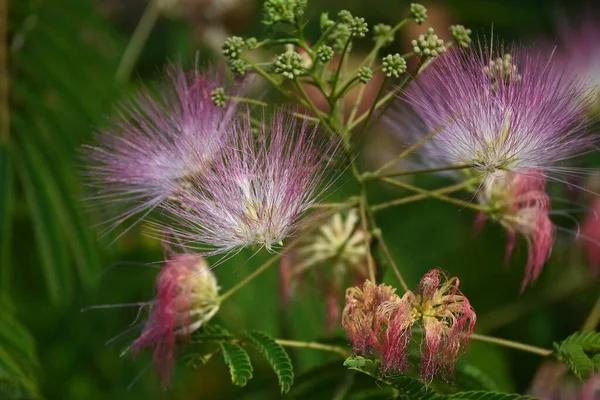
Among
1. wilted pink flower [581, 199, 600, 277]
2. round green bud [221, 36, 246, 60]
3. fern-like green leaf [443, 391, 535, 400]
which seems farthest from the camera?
wilted pink flower [581, 199, 600, 277]

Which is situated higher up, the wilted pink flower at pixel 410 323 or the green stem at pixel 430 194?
the green stem at pixel 430 194

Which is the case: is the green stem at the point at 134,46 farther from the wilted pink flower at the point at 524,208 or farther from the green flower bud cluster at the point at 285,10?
the wilted pink flower at the point at 524,208

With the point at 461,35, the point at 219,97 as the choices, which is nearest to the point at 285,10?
the point at 219,97

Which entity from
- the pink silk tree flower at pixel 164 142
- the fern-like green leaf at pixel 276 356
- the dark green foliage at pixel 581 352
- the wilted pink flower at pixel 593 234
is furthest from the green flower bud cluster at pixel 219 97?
the wilted pink flower at pixel 593 234

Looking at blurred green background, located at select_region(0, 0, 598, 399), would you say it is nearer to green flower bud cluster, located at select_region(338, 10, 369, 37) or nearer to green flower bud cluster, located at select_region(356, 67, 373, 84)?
green flower bud cluster, located at select_region(356, 67, 373, 84)

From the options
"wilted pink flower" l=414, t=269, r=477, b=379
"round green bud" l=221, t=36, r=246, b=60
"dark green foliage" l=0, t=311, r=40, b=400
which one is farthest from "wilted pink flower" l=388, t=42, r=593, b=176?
"dark green foliage" l=0, t=311, r=40, b=400

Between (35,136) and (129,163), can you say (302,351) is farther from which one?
(35,136)
